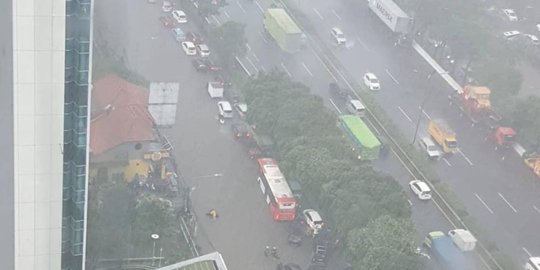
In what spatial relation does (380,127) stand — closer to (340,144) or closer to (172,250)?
(340,144)

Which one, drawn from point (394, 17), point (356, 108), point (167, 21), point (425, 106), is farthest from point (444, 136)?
point (167, 21)

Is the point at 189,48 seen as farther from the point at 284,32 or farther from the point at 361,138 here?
the point at 361,138

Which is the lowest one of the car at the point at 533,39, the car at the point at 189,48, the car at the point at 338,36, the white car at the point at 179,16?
the car at the point at 189,48

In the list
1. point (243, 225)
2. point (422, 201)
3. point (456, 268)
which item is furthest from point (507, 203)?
point (243, 225)

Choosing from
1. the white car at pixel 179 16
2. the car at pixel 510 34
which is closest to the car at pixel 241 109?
the white car at pixel 179 16

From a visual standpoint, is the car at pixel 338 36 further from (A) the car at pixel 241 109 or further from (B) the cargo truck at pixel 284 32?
(A) the car at pixel 241 109

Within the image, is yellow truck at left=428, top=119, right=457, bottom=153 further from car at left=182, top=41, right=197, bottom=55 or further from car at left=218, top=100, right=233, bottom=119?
car at left=182, top=41, right=197, bottom=55

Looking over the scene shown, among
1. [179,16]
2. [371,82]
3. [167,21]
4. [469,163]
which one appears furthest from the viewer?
[179,16]
